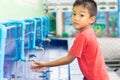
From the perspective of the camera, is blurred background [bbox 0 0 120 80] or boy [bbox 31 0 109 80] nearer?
boy [bbox 31 0 109 80]

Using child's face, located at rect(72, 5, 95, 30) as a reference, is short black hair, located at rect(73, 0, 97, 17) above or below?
above

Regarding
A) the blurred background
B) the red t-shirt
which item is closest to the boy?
the red t-shirt

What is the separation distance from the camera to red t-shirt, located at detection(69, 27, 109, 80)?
1.34 meters

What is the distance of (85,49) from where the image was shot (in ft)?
4.54

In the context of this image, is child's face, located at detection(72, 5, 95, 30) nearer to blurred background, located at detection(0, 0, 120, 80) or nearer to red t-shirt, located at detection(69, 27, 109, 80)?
red t-shirt, located at detection(69, 27, 109, 80)

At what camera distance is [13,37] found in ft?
4.90

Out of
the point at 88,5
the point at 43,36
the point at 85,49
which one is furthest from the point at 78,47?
the point at 43,36

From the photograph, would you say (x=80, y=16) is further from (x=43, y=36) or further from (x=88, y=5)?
(x=43, y=36)

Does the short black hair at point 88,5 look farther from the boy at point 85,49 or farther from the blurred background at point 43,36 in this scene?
the blurred background at point 43,36

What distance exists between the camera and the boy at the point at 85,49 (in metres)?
1.34

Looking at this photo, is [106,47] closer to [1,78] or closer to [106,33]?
[106,33]

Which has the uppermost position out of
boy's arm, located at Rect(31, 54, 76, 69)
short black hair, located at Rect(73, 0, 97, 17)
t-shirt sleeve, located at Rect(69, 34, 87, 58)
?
short black hair, located at Rect(73, 0, 97, 17)

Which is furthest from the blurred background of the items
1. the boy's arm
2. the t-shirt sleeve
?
the t-shirt sleeve

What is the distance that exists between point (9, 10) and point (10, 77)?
15.8 inches
